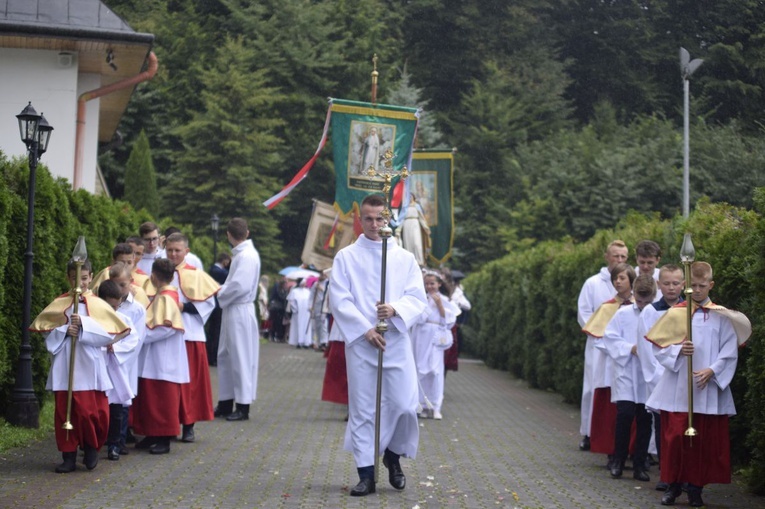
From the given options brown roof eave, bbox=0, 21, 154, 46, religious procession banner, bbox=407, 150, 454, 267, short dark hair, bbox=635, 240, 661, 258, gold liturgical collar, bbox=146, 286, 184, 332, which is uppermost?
brown roof eave, bbox=0, 21, 154, 46

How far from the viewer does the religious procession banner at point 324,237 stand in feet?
72.6

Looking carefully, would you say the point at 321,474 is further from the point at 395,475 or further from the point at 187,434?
the point at 187,434

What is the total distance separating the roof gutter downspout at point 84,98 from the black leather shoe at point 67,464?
524 inches

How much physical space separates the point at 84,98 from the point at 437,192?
7145 millimetres

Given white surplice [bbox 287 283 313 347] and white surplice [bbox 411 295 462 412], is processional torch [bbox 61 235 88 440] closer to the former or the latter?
white surplice [bbox 411 295 462 412]

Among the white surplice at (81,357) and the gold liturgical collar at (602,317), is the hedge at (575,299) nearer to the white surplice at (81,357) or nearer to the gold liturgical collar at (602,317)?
the gold liturgical collar at (602,317)

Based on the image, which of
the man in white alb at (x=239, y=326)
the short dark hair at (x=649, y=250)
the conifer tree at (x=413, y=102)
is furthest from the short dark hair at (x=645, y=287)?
the conifer tree at (x=413, y=102)

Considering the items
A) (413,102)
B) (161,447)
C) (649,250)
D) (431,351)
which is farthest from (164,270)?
(413,102)

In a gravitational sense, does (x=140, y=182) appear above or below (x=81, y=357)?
above

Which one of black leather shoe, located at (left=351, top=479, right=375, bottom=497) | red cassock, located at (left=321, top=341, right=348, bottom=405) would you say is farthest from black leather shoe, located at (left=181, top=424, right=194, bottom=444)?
black leather shoe, located at (left=351, top=479, right=375, bottom=497)

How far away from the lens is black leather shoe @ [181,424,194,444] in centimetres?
1188

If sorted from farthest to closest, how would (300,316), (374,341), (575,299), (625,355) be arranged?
1. (300,316)
2. (575,299)
3. (625,355)
4. (374,341)

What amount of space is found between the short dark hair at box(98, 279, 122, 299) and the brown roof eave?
36.5 ft

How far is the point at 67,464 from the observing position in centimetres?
961
